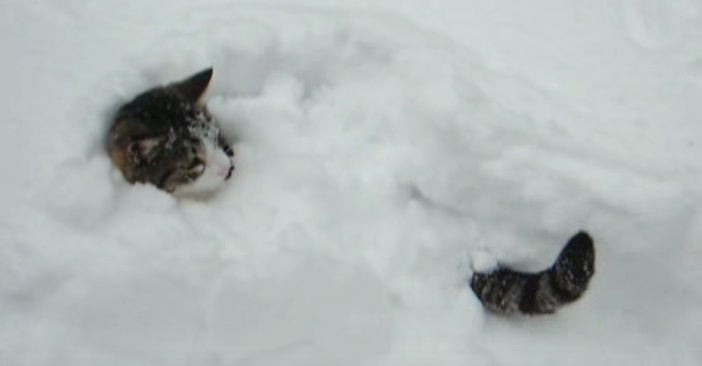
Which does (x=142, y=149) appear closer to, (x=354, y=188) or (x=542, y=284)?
(x=354, y=188)

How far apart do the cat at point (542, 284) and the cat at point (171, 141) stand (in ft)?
2.76

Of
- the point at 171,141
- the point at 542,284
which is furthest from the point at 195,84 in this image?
the point at 542,284

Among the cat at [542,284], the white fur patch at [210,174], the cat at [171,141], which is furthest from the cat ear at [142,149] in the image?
the cat at [542,284]

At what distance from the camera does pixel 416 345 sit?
1.86m

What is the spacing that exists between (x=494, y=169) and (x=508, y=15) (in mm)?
752

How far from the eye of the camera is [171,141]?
83.7 inches

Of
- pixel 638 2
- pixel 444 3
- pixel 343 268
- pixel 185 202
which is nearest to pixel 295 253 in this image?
pixel 343 268

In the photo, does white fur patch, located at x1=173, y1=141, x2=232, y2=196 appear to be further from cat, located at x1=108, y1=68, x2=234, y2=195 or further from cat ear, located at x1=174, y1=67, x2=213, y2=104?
Answer: cat ear, located at x1=174, y1=67, x2=213, y2=104

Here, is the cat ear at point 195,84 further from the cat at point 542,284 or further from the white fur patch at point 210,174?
the cat at point 542,284

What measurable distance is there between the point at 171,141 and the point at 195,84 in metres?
0.19

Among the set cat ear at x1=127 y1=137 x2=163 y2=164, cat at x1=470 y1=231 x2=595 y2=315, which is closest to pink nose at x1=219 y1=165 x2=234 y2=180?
cat ear at x1=127 y1=137 x2=163 y2=164

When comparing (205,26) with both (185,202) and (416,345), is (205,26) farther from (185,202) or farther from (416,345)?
(416,345)

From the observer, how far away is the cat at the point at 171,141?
81.3 inches

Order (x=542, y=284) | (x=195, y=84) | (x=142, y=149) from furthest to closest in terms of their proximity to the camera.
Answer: (x=195, y=84), (x=142, y=149), (x=542, y=284)
